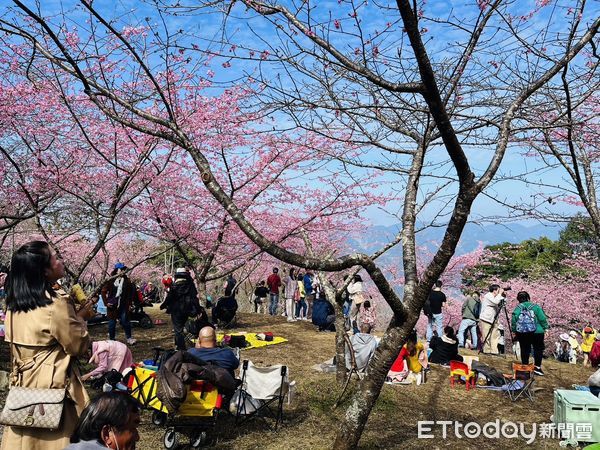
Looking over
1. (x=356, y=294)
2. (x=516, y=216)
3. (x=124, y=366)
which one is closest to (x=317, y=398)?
(x=124, y=366)

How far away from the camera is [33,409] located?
2615 millimetres

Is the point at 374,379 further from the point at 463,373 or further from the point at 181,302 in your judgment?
the point at 181,302

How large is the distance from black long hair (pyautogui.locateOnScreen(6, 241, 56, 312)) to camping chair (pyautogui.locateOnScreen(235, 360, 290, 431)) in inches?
128

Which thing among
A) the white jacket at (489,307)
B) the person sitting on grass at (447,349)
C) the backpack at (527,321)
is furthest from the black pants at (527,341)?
the white jacket at (489,307)

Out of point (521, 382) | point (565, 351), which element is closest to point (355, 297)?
point (521, 382)

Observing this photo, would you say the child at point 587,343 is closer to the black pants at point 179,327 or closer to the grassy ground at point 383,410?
the grassy ground at point 383,410

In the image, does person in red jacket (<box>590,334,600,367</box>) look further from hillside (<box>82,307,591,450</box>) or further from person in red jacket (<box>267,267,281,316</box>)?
person in red jacket (<box>267,267,281,316</box>)

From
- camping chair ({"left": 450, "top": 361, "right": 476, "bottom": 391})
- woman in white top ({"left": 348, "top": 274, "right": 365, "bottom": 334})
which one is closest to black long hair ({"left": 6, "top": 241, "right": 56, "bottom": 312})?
camping chair ({"left": 450, "top": 361, "right": 476, "bottom": 391})

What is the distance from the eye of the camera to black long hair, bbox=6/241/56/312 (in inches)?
105

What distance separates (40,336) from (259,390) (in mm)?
3436

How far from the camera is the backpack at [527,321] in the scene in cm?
901

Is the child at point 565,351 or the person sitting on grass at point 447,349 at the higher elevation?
the person sitting on grass at point 447,349

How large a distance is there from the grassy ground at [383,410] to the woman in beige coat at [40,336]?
8.40ft

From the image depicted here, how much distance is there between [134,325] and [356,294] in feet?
19.8
